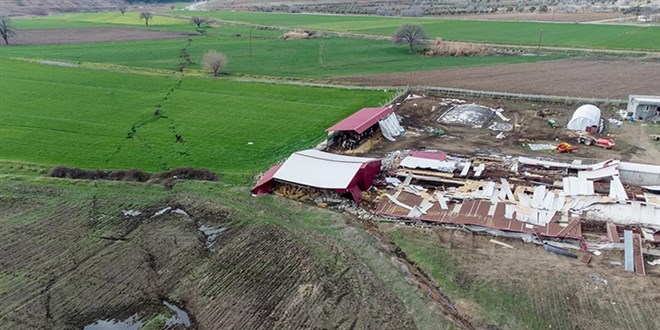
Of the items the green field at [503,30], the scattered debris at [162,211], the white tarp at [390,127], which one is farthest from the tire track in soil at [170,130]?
the green field at [503,30]

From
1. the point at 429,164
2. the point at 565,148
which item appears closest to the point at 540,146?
the point at 565,148

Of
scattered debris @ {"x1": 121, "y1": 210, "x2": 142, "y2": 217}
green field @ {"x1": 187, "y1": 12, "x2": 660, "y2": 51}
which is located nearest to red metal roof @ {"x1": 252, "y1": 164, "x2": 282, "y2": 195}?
scattered debris @ {"x1": 121, "y1": 210, "x2": 142, "y2": 217}

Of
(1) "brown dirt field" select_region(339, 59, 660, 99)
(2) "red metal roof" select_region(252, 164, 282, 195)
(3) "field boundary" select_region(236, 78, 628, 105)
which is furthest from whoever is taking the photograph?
(1) "brown dirt field" select_region(339, 59, 660, 99)

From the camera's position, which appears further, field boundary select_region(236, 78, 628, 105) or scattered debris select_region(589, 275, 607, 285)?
field boundary select_region(236, 78, 628, 105)

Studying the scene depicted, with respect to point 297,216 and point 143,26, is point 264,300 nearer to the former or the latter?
point 297,216

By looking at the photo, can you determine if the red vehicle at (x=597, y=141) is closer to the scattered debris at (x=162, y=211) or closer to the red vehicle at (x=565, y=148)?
the red vehicle at (x=565, y=148)

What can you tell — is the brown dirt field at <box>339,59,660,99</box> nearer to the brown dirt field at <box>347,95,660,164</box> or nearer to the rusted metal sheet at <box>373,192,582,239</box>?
the brown dirt field at <box>347,95,660,164</box>

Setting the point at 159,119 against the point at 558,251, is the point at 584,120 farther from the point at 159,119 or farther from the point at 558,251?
the point at 159,119
